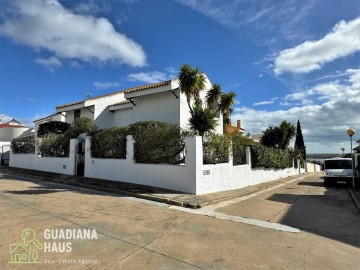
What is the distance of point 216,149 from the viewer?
1202 centimetres

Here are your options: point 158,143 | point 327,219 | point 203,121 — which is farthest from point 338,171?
point 158,143

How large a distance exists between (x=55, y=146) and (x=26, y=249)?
14.9 meters

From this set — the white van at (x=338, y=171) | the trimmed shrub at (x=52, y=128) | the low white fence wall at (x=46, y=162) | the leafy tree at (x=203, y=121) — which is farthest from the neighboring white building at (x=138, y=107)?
the white van at (x=338, y=171)

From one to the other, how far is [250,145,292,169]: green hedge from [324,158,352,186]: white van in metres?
3.79

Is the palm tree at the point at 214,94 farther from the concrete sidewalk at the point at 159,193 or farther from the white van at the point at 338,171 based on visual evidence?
the white van at the point at 338,171

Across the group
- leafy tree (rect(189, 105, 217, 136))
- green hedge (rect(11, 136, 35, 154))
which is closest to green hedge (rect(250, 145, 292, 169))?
leafy tree (rect(189, 105, 217, 136))

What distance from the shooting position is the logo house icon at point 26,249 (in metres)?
4.36

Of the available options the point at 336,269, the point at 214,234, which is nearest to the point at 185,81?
the point at 214,234

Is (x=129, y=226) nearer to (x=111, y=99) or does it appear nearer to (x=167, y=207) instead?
(x=167, y=207)

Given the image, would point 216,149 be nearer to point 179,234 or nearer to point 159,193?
point 159,193

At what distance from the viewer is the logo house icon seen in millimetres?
4363

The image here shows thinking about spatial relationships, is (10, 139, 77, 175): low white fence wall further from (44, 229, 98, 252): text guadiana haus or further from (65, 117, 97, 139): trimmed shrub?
(44, 229, 98, 252): text guadiana haus

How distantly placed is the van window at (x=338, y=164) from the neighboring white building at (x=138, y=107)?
8.08 metres

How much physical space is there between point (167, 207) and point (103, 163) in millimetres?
6978
